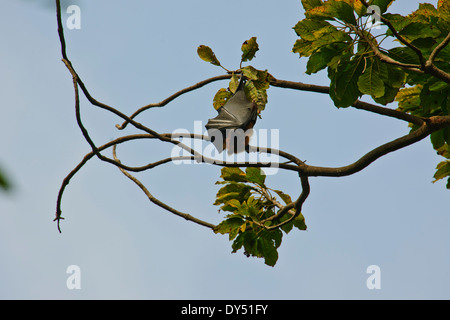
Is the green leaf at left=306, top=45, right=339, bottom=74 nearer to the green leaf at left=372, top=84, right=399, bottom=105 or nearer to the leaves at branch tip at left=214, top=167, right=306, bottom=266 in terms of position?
the green leaf at left=372, top=84, right=399, bottom=105

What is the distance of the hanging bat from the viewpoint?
4.94 metres

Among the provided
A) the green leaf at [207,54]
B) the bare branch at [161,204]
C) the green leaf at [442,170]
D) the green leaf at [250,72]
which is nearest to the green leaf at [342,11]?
the green leaf at [250,72]

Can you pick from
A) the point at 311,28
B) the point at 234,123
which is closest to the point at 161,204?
the point at 234,123

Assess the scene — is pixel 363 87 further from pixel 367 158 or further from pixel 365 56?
pixel 367 158

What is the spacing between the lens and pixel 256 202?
5.66 metres

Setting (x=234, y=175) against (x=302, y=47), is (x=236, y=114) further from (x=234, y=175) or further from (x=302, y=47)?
(x=302, y=47)

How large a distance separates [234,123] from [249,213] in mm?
980

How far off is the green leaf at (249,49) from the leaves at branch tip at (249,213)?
1.29 meters

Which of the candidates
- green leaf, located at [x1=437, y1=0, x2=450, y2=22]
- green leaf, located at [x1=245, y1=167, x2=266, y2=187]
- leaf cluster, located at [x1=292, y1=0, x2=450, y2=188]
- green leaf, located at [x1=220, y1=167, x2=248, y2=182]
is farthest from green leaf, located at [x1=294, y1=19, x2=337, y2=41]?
green leaf, located at [x1=220, y1=167, x2=248, y2=182]

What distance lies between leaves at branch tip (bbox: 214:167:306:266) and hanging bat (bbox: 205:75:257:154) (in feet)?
1.70

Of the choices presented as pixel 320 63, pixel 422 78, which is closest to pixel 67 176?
pixel 320 63

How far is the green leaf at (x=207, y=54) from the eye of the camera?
4.68 metres

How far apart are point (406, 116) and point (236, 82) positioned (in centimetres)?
157

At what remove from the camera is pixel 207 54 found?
473 cm
